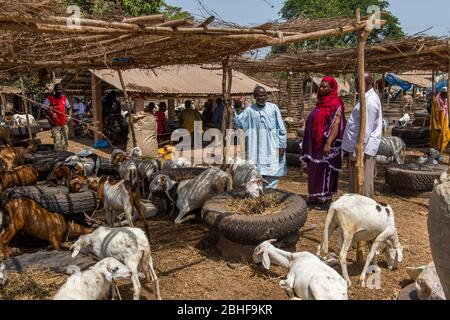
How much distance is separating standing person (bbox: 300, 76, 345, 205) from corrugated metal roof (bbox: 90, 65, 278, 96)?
469 centimetres

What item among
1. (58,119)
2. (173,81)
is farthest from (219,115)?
(58,119)

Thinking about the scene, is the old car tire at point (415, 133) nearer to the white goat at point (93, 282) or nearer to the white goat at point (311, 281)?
the white goat at point (311, 281)

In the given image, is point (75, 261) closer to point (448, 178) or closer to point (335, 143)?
point (448, 178)

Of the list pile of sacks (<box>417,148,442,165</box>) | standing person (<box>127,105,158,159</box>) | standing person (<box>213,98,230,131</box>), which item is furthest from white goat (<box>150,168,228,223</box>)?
standing person (<box>213,98,230,131</box>)

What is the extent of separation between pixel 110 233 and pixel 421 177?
6.01 meters

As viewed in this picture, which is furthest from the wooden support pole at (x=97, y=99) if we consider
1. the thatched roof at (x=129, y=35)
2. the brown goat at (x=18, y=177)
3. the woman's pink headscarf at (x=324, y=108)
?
the woman's pink headscarf at (x=324, y=108)

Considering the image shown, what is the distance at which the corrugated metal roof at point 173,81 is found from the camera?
40.9 feet

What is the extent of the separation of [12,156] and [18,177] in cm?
191

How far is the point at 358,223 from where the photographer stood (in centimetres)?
401

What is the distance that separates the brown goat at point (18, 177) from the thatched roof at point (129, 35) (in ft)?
5.62

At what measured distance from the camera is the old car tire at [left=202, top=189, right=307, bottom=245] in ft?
14.7

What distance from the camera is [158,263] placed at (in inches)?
190

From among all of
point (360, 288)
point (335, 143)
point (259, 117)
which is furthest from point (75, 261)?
point (335, 143)

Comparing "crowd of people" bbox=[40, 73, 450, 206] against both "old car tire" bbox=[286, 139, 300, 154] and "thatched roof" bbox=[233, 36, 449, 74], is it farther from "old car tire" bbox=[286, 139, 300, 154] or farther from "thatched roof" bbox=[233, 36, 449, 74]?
"old car tire" bbox=[286, 139, 300, 154]
